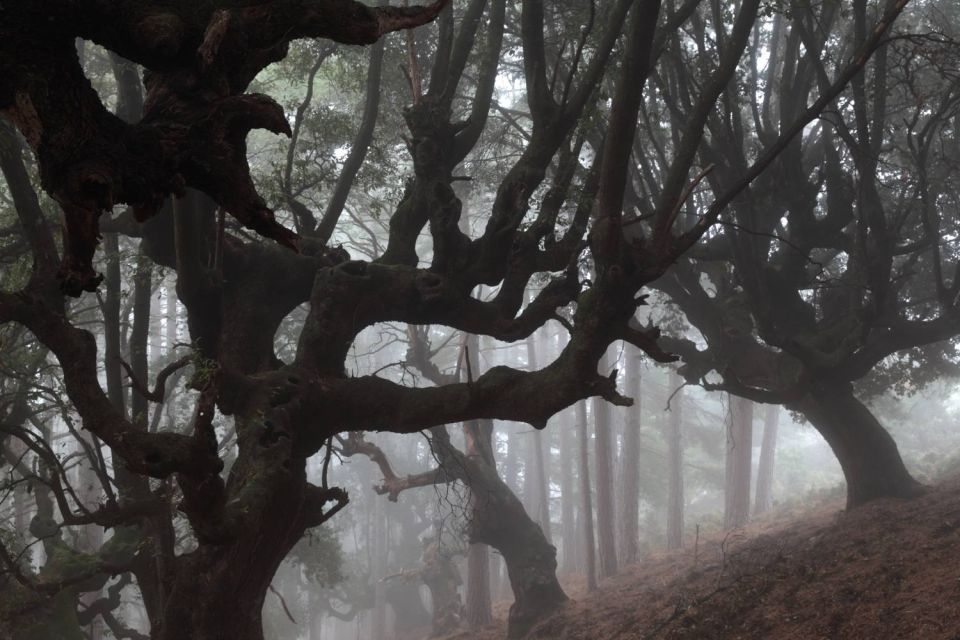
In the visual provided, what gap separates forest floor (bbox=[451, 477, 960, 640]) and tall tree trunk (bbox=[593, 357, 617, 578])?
27.6 ft

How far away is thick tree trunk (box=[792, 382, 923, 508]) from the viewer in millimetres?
11273

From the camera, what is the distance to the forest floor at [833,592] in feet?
17.4

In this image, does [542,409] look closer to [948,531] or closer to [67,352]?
[67,352]

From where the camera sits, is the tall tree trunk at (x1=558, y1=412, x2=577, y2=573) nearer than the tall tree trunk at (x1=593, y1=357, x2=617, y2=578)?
No

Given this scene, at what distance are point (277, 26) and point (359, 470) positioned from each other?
124ft

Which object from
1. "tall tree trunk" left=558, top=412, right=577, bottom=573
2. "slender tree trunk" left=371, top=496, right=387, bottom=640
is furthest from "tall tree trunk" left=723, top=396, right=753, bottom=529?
"slender tree trunk" left=371, top=496, right=387, bottom=640

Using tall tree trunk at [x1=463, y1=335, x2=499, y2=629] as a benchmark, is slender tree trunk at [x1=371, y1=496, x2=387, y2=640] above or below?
below

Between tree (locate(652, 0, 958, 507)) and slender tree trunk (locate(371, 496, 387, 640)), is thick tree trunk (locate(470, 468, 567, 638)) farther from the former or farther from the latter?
slender tree trunk (locate(371, 496, 387, 640))

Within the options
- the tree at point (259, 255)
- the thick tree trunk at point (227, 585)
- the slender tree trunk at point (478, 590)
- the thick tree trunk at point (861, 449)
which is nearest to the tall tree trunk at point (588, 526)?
the slender tree trunk at point (478, 590)

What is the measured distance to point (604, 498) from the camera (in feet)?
67.8

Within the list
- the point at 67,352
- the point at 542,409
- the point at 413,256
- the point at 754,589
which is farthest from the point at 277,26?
the point at 754,589

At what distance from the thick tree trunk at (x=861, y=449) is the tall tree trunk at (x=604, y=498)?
7.45 m

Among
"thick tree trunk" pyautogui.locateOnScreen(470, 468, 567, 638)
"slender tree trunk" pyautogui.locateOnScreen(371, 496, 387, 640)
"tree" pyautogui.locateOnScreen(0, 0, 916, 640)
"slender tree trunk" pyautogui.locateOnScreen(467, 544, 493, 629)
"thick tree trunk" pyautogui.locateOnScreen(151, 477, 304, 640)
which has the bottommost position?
"slender tree trunk" pyautogui.locateOnScreen(371, 496, 387, 640)

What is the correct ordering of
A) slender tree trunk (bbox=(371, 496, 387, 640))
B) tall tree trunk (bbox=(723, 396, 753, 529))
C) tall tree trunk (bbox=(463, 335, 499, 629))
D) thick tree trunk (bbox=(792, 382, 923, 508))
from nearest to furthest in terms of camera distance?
thick tree trunk (bbox=(792, 382, 923, 508)) < tall tree trunk (bbox=(463, 335, 499, 629)) < tall tree trunk (bbox=(723, 396, 753, 529)) < slender tree trunk (bbox=(371, 496, 387, 640))
